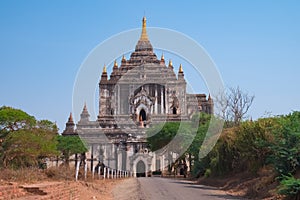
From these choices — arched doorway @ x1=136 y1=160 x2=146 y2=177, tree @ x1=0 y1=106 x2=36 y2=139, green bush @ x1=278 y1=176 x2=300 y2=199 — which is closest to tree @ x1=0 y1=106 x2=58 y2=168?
tree @ x1=0 y1=106 x2=36 y2=139

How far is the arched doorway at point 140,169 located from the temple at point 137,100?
12.1ft

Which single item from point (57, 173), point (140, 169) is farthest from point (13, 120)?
point (140, 169)

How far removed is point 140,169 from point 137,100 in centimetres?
1313

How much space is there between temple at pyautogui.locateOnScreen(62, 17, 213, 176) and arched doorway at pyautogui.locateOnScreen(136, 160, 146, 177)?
368cm

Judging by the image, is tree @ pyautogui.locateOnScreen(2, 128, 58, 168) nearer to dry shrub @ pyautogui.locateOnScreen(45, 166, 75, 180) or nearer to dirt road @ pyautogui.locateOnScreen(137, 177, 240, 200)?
dry shrub @ pyautogui.locateOnScreen(45, 166, 75, 180)

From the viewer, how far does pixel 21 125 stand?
27.9 m

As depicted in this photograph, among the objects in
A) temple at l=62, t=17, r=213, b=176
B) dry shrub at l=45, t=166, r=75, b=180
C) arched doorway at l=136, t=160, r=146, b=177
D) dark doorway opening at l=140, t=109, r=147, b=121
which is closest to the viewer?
dry shrub at l=45, t=166, r=75, b=180

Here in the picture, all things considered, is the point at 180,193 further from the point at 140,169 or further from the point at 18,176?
the point at 140,169

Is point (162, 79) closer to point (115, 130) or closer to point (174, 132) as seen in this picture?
point (115, 130)

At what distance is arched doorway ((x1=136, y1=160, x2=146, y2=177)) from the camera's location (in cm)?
4836

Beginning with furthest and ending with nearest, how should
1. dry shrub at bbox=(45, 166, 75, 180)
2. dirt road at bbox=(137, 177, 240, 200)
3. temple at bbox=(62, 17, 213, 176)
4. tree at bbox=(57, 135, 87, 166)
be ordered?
temple at bbox=(62, 17, 213, 176) < tree at bbox=(57, 135, 87, 166) < dry shrub at bbox=(45, 166, 75, 180) < dirt road at bbox=(137, 177, 240, 200)

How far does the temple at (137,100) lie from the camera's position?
54.3 m

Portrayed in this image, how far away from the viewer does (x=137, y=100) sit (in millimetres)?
59438

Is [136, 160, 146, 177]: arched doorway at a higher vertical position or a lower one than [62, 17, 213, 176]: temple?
lower
